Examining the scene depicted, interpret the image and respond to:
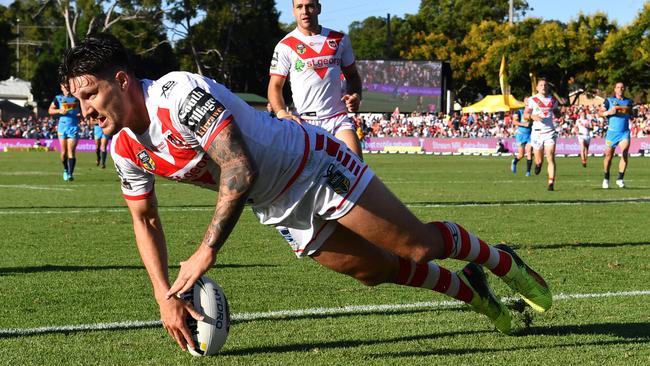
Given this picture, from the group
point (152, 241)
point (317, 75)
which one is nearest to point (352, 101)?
point (317, 75)

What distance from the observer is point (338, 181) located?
5.09 m

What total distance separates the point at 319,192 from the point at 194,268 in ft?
3.05

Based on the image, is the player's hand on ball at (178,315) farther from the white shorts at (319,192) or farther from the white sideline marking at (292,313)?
the white sideline marking at (292,313)

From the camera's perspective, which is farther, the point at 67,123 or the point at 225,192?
the point at 67,123

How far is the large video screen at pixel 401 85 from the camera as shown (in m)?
67.3

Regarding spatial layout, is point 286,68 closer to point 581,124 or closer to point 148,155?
point 148,155

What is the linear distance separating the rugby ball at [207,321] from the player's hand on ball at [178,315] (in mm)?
100

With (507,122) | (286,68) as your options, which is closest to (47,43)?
(507,122)

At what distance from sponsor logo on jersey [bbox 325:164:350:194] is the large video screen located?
6251 cm

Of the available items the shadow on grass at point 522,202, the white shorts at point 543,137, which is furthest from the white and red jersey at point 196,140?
the white shorts at point 543,137

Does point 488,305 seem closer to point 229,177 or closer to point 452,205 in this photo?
point 229,177

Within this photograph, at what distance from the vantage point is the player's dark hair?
4.50 meters

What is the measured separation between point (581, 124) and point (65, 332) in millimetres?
30129

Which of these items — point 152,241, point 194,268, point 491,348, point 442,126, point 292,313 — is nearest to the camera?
point 194,268
